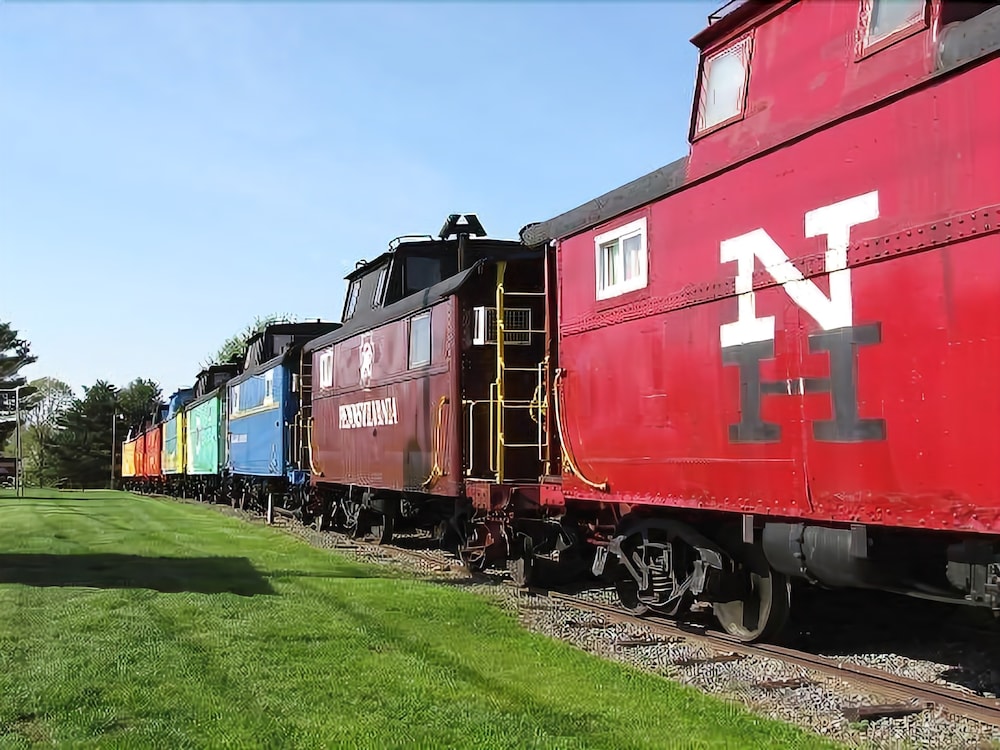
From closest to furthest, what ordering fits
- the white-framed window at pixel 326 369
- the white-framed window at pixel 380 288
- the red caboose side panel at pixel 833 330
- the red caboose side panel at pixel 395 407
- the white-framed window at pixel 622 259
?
the red caboose side panel at pixel 833 330 → the white-framed window at pixel 622 259 → the red caboose side panel at pixel 395 407 → the white-framed window at pixel 380 288 → the white-framed window at pixel 326 369

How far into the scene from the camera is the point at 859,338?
506 cm

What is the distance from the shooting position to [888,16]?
530cm

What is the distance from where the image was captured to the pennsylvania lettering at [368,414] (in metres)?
12.4

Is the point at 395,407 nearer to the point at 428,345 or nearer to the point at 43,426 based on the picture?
the point at 428,345

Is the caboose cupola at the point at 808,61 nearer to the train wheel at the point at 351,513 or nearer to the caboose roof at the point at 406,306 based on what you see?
the caboose roof at the point at 406,306

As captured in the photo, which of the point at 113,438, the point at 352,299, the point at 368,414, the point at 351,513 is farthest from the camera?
the point at 113,438

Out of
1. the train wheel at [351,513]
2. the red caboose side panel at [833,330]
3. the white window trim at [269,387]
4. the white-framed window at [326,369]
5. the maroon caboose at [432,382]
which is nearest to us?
the red caboose side panel at [833,330]

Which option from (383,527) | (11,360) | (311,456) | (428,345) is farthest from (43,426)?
(428,345)

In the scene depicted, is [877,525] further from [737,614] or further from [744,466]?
[737,614]

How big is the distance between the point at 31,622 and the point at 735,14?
7.27 meters

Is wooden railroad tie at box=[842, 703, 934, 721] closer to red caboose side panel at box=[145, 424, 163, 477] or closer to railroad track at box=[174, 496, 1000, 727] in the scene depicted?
railroad track at box=[174, 496, 1000, 727]

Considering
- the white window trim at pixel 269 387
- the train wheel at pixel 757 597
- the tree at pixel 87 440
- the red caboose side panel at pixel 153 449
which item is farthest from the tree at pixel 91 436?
the train wheel at pixel 757 597

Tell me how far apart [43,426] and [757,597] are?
83992 mm

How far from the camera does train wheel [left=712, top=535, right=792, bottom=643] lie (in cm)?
673
